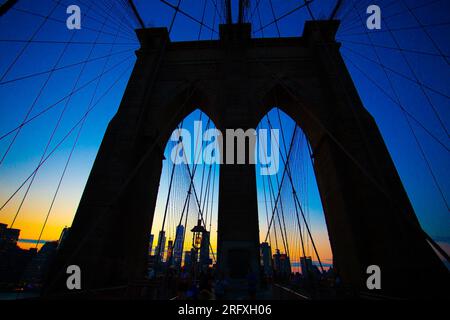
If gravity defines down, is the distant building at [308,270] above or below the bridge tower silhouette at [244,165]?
below

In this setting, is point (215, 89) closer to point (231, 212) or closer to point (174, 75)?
point (174, 75)

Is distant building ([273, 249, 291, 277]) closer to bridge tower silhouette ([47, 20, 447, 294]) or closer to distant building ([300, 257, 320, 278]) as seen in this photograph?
distant building ([300, 257, 320, 278])

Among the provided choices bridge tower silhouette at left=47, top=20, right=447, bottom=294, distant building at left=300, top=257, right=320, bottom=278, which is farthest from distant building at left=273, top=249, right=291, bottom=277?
bridge tower silhouette at left=47, top=20, right=447, bottom=294

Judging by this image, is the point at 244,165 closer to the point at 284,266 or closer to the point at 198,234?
the point at 198,234

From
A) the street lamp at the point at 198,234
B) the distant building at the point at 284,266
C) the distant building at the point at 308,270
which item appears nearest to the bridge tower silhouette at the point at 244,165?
the distant building at the point at 308,270

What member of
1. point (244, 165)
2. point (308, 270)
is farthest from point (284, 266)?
point (308, 270)

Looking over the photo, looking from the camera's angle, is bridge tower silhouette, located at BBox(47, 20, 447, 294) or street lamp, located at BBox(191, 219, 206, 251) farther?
street lamp, located at BBox(191, 219, 206, 251)

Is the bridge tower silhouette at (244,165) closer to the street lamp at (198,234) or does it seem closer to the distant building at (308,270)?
the distant building at (308,270)
